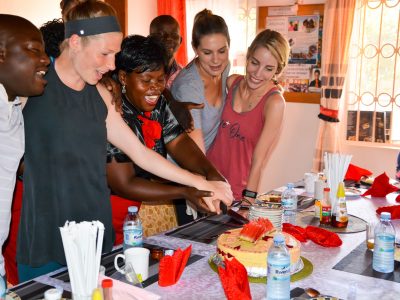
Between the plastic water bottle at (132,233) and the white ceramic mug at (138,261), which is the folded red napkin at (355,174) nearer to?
the plastic water bottle at (132,233)

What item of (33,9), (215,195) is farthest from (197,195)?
(33,9)

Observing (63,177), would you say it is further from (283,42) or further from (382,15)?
(382,15)

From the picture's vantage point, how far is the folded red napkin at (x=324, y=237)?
177cm

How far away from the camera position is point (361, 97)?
13.3 ft

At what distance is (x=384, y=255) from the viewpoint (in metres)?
1.55

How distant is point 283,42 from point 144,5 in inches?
107

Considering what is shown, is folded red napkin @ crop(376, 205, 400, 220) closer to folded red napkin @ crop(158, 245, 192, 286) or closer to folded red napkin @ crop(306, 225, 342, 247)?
folded red napkin @ crop(306, 225, 342, 247)

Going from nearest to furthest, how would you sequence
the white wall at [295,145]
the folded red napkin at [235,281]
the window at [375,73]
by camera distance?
1. the folded red napkin at [235,281]
2. the window at [375,73]
3. the white wall at [295,145]

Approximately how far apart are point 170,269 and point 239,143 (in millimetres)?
1300

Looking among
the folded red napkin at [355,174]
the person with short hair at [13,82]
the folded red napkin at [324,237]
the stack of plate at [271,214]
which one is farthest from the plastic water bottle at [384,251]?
the folded red napkin at [355,174]

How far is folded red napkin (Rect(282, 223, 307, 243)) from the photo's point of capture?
1.81 m

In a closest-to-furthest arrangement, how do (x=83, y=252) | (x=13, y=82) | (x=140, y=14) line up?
(x=83, y=252) < (x=13, y=82) < (x=140, y=14)

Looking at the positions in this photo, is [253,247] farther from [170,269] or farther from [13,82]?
[13,82]

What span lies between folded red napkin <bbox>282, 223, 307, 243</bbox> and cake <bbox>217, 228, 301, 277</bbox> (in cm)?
22
